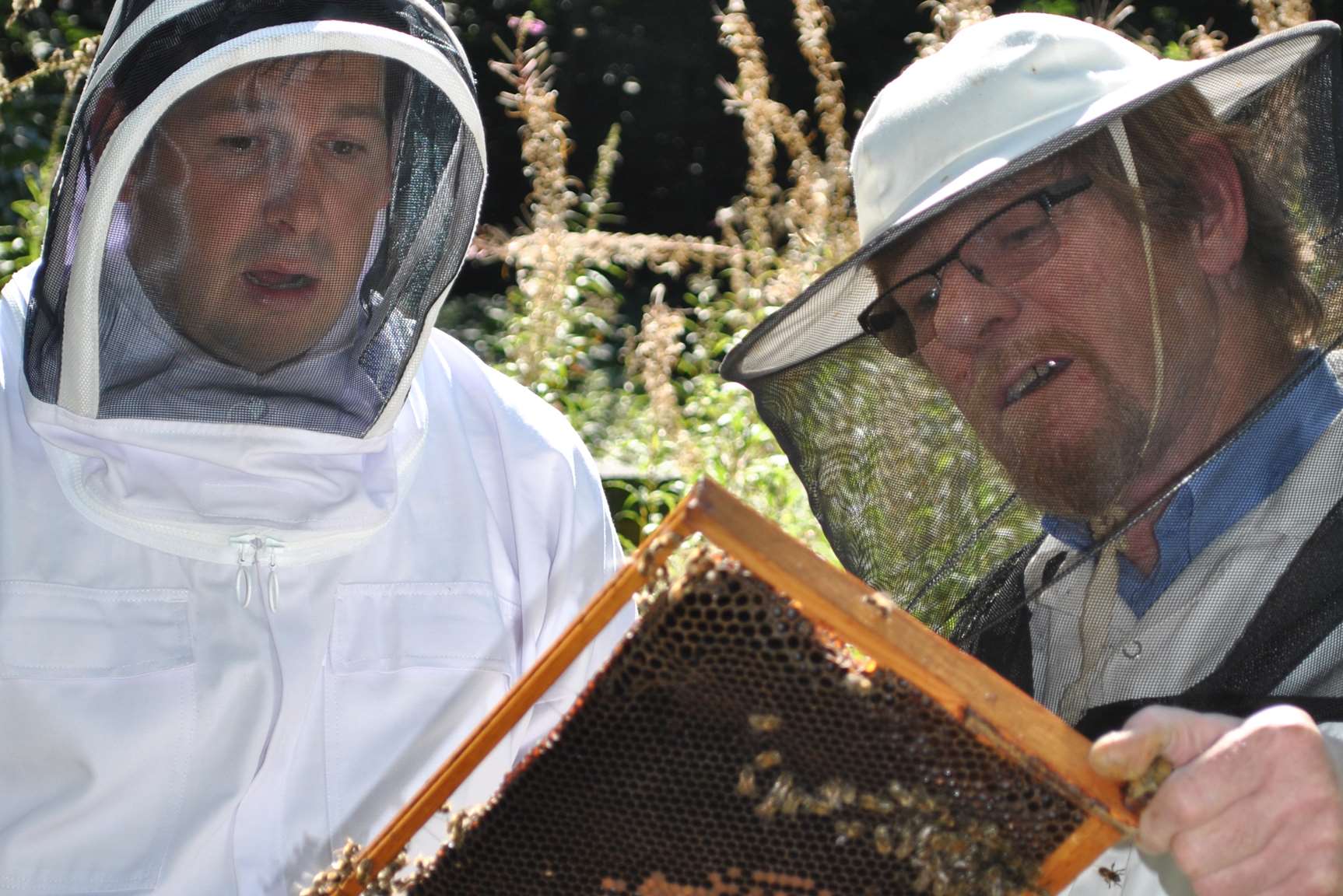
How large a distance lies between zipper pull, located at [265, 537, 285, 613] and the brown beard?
3.67ft

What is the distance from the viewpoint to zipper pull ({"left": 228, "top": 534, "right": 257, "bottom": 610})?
2143 mm

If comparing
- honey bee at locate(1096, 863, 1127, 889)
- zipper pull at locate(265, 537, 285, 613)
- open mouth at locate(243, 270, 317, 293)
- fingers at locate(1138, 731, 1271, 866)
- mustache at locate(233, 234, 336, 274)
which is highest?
mustache at locate(233, 234, 336, 274)

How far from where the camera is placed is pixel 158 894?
2049 mm

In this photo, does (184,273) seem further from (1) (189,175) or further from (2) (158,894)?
(2) (158,894)

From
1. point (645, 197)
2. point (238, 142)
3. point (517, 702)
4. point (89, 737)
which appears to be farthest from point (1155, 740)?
point (645, 197)

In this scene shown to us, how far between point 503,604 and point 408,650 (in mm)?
183

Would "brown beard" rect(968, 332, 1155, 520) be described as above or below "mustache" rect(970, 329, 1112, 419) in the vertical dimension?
below

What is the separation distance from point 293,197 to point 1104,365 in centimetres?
129

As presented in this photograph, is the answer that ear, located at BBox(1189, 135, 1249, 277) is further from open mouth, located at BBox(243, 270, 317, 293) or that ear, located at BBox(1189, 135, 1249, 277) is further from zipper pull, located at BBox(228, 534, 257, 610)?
zipper pull, located at BBox(228, 534, 257, 610)

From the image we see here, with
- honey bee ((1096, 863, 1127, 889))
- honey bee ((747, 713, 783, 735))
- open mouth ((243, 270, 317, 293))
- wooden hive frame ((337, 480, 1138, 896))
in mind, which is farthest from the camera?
open mouth ((243, 270, 317, 293))

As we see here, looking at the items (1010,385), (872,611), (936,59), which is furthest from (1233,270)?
(872,611)

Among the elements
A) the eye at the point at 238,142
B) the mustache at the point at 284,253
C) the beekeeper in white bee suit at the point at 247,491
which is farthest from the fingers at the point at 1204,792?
the eye at the point at 238,142

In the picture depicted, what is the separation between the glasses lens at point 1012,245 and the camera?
202 centimetres

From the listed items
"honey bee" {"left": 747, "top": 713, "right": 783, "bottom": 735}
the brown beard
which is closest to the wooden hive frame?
"honey bee" {"left": 747, "top": 713, "right": 783, "bottom": 735}
